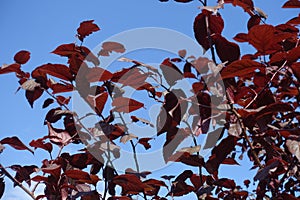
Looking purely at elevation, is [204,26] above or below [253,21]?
below

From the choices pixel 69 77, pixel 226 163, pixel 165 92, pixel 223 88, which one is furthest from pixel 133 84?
pixel 226 163

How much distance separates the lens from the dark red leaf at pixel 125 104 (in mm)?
1399

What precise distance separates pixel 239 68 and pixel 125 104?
49 centimetres

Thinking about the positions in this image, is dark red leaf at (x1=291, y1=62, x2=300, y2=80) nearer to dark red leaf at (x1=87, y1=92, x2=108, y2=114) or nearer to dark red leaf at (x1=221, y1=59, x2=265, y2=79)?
dark red leaf at (x1=221, y1=59, x2=265, y2=79)

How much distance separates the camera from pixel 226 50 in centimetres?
128

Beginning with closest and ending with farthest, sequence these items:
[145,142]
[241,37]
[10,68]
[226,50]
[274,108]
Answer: [274,108] < [226,50] < [241,37] < [10,68] < [145,142]

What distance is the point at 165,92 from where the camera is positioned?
1.35 metres

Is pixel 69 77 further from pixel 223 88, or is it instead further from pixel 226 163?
Answer: pixel 226 163

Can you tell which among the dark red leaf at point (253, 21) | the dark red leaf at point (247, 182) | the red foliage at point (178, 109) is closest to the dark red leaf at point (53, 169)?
the red foliage at point (178, 109)

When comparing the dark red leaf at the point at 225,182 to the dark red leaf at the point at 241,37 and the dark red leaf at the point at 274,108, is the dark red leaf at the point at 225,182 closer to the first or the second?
the dark red leaf at the point at 274,108

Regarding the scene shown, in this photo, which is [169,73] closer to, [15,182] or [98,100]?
[98,100]

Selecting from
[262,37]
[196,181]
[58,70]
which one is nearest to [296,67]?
[262,37]

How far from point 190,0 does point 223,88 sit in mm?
402

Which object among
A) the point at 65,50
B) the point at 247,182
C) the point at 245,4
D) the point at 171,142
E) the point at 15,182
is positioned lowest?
the point at 15,182
